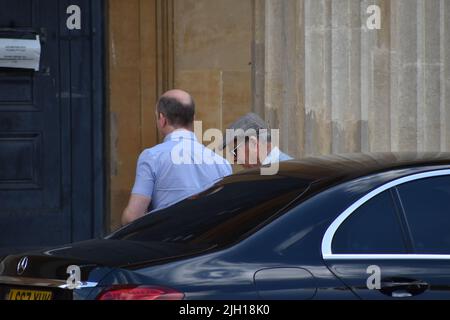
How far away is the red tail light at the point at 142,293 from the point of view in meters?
5.54

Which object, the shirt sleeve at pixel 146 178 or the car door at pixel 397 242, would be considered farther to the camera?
the shirt sleeve at pixel 146 178

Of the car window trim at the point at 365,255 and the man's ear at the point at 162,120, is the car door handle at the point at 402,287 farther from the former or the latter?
the man's ear at the point at 162,120

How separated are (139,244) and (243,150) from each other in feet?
8.72

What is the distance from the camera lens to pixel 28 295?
19.7 ft

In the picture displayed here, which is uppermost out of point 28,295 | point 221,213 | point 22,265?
point 221,213

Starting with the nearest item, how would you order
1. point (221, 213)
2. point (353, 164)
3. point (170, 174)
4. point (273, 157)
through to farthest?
point (221, 213) < point (353, 164) < point (170, 174) < point (273, 157)

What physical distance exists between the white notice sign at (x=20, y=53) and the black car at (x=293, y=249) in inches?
203

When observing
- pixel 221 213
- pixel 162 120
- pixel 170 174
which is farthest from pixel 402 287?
pixel 162 120

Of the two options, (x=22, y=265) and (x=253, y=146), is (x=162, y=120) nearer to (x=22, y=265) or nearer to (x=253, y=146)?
(x=253, y=146)

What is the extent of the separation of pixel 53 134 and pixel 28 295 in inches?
225

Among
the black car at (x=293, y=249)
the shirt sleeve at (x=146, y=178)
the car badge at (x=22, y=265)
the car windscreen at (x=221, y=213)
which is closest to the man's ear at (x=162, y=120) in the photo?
the shirt sleeve at (x=146, y=178)

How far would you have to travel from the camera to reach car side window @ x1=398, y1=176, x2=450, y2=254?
6.13 meters

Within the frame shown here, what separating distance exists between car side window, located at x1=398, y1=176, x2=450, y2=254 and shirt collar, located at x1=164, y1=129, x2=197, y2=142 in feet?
7.11
